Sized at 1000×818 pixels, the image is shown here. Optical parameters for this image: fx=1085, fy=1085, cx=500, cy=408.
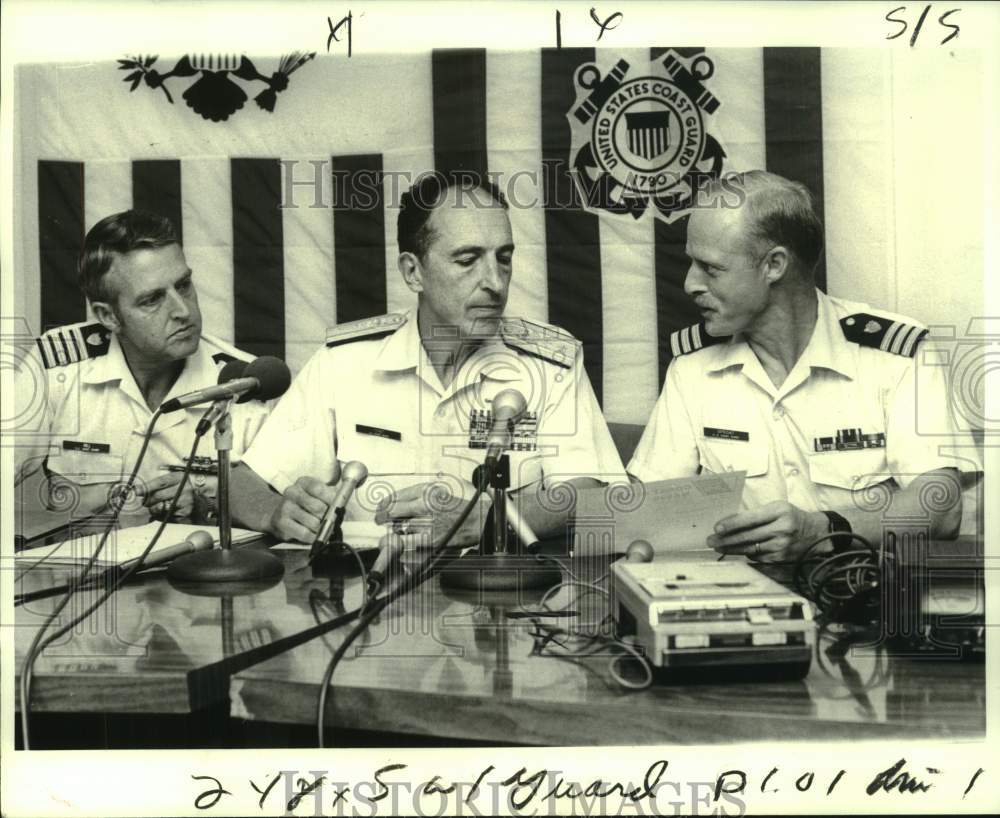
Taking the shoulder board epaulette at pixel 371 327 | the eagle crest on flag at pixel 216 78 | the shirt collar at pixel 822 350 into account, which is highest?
the eagle crest on flag at pixel 216 78

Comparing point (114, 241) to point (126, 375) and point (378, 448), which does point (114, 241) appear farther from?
point (378, 448)

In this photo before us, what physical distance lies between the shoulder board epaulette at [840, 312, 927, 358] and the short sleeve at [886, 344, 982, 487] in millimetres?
26

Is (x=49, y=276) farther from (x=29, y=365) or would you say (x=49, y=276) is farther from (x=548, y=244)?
(x=548, y=244)

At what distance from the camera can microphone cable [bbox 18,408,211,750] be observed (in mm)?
1622

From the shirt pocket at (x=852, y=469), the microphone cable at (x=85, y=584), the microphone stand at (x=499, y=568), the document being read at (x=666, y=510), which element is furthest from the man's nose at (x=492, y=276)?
the shirt pocket at (x=852, y=469)

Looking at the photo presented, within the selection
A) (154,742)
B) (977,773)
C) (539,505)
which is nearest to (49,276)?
(154,742)

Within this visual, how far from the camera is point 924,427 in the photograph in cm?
230

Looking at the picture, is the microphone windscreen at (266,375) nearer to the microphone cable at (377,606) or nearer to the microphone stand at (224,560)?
the microphone stand at (224,560)

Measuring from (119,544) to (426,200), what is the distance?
3.14 ft

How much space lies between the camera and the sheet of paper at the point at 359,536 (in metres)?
2.22

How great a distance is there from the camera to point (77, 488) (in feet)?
7.75

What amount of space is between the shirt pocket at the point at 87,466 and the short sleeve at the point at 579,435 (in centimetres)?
95

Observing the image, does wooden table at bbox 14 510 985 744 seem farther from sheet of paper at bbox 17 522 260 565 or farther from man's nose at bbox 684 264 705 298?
man's nose at bbox 684 264 705 298

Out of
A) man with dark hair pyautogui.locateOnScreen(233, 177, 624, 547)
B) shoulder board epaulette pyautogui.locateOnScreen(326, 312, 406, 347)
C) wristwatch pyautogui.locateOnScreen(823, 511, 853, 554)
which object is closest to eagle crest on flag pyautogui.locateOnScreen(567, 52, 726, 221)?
man with dark hair pyautogui.locateOnScreen(233, 177, 624, 547)
